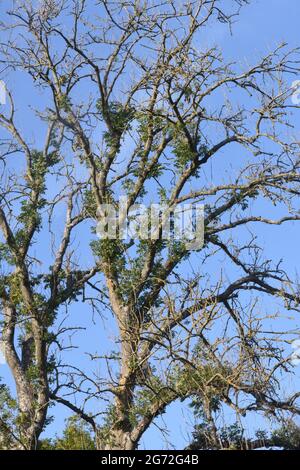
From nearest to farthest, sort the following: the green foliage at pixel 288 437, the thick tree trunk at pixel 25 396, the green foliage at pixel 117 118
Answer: the green foliage at pixel 288 437 → the thick tree trunk at pixel 25 396 → the green foliage at pixel 117 118

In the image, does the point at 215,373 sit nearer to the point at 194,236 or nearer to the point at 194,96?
the point at 194,236

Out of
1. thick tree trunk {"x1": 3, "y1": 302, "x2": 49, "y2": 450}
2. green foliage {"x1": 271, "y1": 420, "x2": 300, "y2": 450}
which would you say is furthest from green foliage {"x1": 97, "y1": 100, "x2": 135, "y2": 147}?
green foliage {"x1": 271, "y1": 420, "x2": 300, "y2": 450}

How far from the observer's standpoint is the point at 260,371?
12656 millimetres

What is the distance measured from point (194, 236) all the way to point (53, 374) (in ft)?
11.5

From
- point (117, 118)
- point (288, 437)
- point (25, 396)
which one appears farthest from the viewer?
point (117, 118)

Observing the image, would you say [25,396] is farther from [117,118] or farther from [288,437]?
[117,118]

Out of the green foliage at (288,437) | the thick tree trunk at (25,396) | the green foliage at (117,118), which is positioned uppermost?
the green foliage at (117,118)

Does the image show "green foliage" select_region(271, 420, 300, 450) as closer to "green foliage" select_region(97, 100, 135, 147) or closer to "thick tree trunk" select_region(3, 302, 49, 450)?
"thick tree trunk" select_region(3, 302, 49, 450)

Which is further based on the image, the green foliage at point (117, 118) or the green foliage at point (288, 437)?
the green foliage at point (117, 118)

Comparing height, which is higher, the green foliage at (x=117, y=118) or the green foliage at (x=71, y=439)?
the green foliage at (x=117, y=118)

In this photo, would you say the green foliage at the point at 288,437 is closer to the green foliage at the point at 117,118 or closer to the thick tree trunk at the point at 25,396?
the thick tree trunk at the point at 25,396

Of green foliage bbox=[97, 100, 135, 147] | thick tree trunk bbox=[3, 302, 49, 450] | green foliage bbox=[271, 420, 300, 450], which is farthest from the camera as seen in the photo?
green foliage bbox=[97, 100, 135, 147]

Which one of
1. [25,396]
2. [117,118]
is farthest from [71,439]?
[117,118]

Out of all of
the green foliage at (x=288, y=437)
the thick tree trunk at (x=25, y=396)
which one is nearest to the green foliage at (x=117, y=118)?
the thick tree trunk at (x=25, y=396)
